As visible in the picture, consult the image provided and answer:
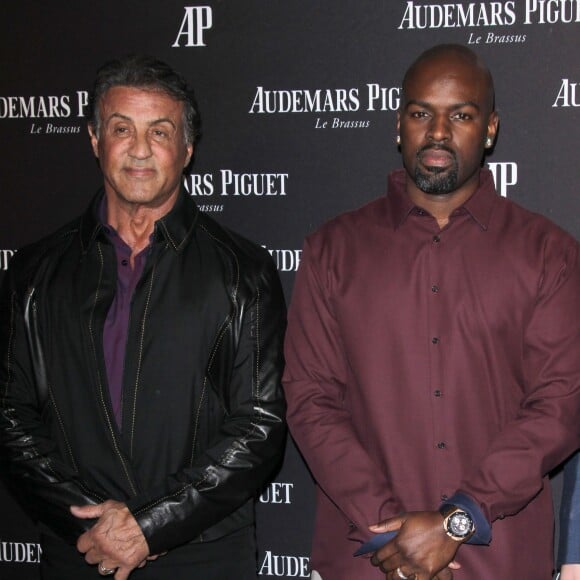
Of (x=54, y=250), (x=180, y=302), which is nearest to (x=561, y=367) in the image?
(x=180, y=302)

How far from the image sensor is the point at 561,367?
2.38 metres

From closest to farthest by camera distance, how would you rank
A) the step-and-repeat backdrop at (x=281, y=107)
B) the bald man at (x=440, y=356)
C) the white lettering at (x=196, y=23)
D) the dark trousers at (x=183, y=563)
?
the bald man at (x=440, y=356), the dark trousers at (x=183, y=563), the step-and-repeat backdrop at (x=281, y=107), the white lettering at (x=196, y=23)

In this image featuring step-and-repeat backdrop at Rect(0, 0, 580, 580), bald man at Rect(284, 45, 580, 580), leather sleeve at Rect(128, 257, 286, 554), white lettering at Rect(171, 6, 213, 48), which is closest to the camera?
bald man at Rect(284, 45, 580, 580)

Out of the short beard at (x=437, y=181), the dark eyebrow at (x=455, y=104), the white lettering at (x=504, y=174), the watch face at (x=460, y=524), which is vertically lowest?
the watch face at (x=460, y=524)

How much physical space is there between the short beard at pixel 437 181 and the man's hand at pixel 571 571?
1107mm

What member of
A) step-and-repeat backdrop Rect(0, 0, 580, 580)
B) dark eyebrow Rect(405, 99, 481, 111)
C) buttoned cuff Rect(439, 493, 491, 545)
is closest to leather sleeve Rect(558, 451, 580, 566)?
buttoned cuff Rect(439, 493, 491, 545)

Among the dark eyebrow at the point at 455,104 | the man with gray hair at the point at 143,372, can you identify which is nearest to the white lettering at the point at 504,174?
the dark eyebrow at the point at 455,104

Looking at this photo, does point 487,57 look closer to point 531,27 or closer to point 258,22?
point 531,27

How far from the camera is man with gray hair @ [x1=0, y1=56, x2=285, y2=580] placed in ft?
8.42

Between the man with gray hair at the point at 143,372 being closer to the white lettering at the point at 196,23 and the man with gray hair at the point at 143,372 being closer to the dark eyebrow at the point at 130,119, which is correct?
the dark eyebrow at the point at 130,119

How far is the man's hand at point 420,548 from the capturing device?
2293 millimetres

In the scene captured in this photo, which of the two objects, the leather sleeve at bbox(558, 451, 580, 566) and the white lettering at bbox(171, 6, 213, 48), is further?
→ the white lettering at bbox(171, 6, 213, 48)

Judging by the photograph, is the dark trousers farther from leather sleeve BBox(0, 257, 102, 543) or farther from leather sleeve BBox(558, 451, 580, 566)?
leather sleeve BBox(558, 451, 580, 566)

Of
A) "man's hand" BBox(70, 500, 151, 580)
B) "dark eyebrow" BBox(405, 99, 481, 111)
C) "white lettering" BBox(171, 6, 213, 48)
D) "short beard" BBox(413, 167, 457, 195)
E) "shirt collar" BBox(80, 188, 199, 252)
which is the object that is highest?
"white lettering" BBox(171, 6, 213, 48)
